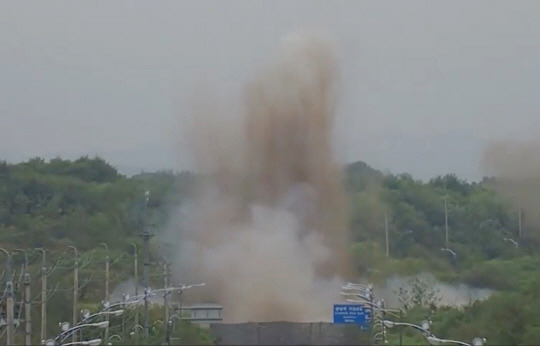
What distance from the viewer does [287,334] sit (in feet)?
166

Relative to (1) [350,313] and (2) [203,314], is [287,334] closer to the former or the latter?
(1) [350,313]

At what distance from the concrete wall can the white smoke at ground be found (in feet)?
16.1

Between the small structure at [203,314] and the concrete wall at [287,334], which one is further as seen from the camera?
the small structure at [203,314]

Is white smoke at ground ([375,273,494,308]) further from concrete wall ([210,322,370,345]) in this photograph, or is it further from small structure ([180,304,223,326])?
small structure ([180,304,223,326])

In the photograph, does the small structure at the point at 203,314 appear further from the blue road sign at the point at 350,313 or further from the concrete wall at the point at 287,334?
the blue road sign at the point at 350,313

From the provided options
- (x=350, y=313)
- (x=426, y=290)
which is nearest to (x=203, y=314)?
(x=350, y=313)

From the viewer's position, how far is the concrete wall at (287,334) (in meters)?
48.2

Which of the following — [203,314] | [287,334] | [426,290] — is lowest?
[287,334]

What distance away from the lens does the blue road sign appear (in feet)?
170

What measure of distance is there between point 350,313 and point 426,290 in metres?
6.52

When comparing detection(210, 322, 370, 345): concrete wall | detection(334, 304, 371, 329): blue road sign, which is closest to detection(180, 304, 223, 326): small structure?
detection(210, 322, 370, 345): concrete wall

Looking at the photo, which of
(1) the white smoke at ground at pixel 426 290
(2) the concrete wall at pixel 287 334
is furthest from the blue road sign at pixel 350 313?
(1) the white smoke at ground at pixel 426 290

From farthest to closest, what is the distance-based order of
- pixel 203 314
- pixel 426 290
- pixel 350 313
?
1. pixel 426 290
2. pixel 203 314
3. pixel 350 313

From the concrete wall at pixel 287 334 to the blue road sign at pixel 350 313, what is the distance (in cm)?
27
